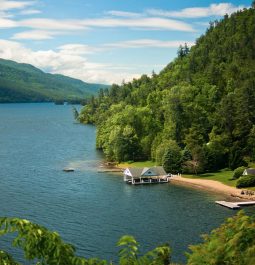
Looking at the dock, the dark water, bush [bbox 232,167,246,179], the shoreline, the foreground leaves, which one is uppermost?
the foreground leaves

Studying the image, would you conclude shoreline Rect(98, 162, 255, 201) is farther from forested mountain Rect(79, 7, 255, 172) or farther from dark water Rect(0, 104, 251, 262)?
forested mountain Rect(79, 7, 255, 172)

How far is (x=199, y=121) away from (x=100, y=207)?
198 ft

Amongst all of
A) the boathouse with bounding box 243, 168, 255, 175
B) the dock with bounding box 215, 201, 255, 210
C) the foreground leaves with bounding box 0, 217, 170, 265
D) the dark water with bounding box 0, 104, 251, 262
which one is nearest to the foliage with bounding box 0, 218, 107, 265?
the foreground leaves with bounding box 0, 217, 170, 265

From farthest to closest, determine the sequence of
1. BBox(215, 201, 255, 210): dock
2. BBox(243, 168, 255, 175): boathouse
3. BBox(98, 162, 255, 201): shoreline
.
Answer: BBox(243, 168, 255, 175): boathouse → BBox(98, 162, 255, 201): shoreline → BBox(215, 201, 255, 210): dock

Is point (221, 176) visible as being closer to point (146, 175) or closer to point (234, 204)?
point (146, 175)

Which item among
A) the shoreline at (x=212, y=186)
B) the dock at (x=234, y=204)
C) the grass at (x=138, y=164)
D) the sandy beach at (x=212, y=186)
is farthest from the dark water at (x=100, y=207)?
the grass at (x=138, y=164)

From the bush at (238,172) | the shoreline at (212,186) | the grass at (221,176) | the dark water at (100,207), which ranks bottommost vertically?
the dark water at (100,207)

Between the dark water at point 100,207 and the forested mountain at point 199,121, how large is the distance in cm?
1391

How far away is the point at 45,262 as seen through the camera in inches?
399

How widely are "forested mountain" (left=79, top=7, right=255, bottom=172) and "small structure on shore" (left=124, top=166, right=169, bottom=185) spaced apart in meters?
5.22

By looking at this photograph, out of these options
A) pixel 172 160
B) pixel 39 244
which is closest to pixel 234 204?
pixel 172 160

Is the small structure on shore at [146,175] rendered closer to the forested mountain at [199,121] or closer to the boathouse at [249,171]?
the forested mountain at [199,121]

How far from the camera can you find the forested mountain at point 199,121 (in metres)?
117

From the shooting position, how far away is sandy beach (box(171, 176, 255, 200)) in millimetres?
93100
